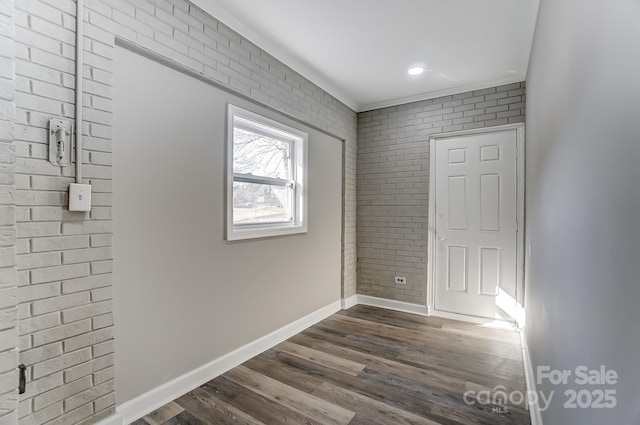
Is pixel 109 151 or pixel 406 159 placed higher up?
pixel 406 159

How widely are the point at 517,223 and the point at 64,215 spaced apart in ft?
12.9

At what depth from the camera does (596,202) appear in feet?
2.67

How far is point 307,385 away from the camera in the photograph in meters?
2.28

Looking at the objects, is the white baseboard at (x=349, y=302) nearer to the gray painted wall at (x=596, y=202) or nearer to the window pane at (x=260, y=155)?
the window pane at (x=260, y=155)

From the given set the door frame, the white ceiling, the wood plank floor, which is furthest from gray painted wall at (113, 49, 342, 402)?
the door frame

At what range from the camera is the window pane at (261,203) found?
2711 millimetres

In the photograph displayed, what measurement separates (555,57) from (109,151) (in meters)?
2.38

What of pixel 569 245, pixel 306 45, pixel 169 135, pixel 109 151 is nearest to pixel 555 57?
pixel 569 245

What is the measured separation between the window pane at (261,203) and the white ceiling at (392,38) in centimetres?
125

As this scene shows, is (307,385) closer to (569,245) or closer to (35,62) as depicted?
(569,245)

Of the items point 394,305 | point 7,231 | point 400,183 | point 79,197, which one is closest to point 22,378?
point 7,231

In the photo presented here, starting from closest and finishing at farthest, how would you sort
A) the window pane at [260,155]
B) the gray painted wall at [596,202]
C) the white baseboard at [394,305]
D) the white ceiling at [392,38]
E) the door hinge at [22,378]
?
1. the gray painted wall at [596,202]
2. the door hinge at [22,378]
3. the white ceiling at [392,38]
4. the window pane at [260,155]
5. the white baseboard at [394,305]

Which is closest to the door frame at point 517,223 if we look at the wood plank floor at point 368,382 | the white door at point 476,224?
the white door at point 476,224

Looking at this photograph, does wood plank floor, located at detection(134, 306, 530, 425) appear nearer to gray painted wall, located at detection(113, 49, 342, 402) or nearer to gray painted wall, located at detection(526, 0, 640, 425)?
gray painted wall, located at detection(113, 49, 342, 402)
